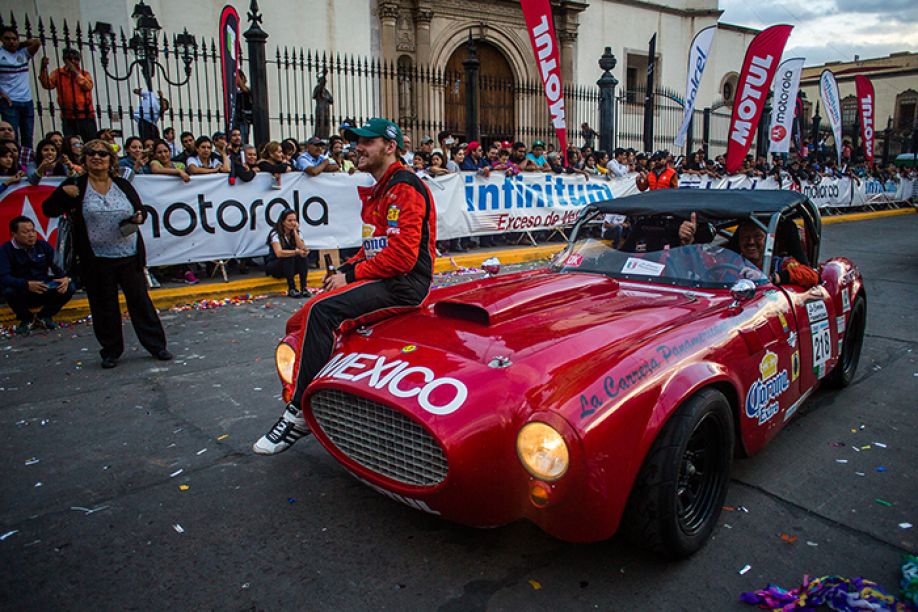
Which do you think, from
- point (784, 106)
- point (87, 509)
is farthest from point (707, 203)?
point (784, 106)

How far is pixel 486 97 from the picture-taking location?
19703 mm

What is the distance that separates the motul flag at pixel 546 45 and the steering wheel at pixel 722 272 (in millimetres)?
9253

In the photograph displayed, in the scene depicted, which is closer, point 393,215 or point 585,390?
point 585,390

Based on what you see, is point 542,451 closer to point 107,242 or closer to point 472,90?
point 107,242

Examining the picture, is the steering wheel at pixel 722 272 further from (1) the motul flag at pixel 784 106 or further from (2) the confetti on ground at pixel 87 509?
(1) the motul flag at pixel 784 106

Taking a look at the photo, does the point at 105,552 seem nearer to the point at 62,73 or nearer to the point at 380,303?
the point at 380,303

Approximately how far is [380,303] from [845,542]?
244 cm

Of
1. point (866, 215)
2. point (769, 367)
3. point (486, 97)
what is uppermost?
point (486, 97)

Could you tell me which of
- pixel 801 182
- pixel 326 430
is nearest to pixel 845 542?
pixel 326 430

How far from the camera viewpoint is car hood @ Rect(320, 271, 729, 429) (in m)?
2.49

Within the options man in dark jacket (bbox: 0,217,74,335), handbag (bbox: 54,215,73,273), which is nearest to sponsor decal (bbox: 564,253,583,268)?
handbag (bbox: 54,215,73,273)

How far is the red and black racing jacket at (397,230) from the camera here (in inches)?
136

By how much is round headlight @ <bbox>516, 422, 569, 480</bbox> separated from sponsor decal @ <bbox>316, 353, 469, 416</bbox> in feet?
0.92

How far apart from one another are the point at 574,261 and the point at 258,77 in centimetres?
845
